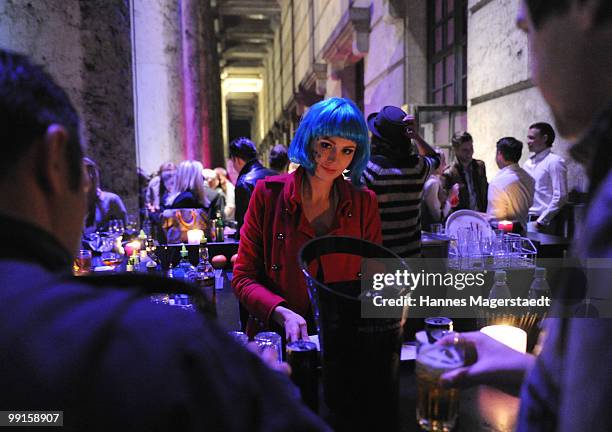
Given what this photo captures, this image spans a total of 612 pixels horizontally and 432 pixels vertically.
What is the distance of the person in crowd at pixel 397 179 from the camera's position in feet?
10.2

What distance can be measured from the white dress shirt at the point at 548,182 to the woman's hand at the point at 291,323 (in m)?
4.03

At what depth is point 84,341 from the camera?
537 mm

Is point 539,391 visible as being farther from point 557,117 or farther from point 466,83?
point 466,83

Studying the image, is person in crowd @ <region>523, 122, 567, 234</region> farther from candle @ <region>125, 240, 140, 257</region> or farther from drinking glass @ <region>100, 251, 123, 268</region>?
drinking glass @ <region>100, 251, 123, 268</region>

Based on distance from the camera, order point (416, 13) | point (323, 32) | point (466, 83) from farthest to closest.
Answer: point (323, 32) < point (416, 13) < point (466, 83)

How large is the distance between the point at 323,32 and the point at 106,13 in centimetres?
1068

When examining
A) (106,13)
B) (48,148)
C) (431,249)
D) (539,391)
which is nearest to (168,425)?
(48,148)

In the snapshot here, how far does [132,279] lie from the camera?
0.68 meters

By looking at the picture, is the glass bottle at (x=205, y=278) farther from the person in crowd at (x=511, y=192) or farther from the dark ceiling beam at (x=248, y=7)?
the dark ceiling beam at (x=248, y=7)

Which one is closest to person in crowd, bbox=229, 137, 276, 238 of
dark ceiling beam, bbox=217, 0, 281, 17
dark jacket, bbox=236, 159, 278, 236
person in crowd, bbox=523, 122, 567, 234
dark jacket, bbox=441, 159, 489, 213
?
dark jacket, bbox=236, 159, 278, 236

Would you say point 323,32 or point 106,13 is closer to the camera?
point 106,13

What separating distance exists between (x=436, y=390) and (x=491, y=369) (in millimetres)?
125

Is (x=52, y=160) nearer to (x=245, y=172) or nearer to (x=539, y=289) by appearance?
(x=539, y=289)

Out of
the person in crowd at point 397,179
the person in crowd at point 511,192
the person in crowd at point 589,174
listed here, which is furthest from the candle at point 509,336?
the person in crowd at point 511,192
